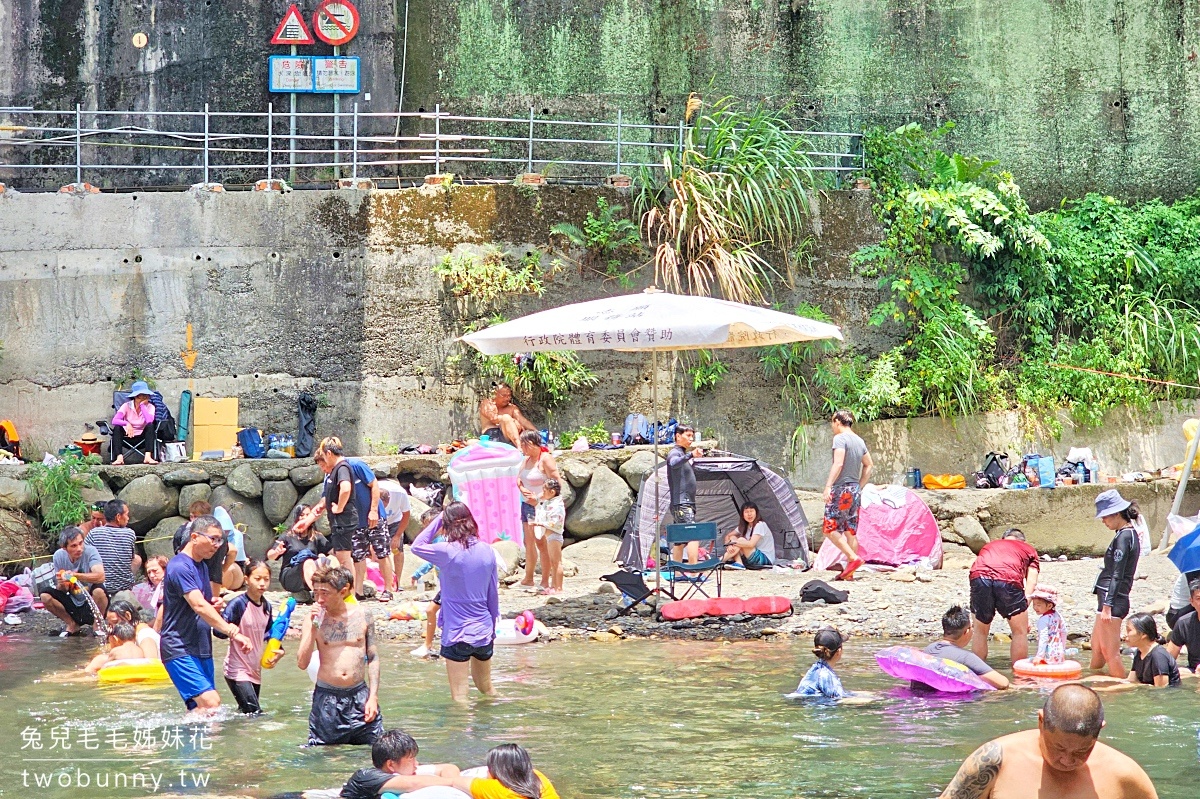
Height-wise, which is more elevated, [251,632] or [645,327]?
[645,327]

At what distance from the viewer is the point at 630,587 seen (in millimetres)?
11742

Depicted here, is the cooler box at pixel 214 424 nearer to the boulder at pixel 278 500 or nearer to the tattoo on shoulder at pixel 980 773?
the boulder at pixel 278 500

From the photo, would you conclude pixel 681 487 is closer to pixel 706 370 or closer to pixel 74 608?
pixel 706 370

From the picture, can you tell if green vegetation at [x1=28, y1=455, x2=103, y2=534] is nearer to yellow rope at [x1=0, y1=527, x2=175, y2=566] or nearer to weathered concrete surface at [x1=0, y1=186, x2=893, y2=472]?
yellow rope at [x1=0, y1=527, x2=175, y2=566]

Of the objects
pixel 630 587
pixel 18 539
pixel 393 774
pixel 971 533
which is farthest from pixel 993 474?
pixel 393 774

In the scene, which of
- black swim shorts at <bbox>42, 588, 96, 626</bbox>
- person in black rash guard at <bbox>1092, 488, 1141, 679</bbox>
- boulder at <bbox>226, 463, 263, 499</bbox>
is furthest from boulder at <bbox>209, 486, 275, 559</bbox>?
person in black rash guard at <bbox>1092, 488, 1141, 679</bbox>

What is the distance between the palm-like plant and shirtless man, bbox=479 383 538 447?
230 centimetres

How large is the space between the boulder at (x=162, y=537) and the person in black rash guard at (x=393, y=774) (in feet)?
26.8

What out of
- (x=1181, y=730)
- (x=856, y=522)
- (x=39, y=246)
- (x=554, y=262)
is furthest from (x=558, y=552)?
(x=39, y=246)

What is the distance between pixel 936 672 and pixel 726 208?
7.74 metres

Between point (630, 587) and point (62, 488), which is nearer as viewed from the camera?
point (630, 587)

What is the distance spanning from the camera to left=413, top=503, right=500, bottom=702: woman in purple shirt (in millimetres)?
8594

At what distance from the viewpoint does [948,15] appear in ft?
58.1

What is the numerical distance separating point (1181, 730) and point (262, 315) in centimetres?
1035
